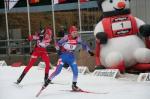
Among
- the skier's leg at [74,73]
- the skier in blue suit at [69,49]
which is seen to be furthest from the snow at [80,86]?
the skier in blue suit at [69,49]

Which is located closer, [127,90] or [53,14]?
[127,90]

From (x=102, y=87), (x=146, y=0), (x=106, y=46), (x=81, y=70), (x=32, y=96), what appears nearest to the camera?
(x=32, y=96)

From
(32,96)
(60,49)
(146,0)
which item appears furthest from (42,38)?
(146,0)

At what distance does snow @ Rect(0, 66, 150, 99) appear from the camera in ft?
35.2

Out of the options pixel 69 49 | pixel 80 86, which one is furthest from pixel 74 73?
pixel 80 86

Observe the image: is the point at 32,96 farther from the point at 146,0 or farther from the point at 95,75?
the point at 146,0

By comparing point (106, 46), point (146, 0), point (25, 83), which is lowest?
point (25, 83)

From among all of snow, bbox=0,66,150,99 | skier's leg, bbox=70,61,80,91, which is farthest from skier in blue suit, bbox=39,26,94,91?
snow, bbox=0,66,150,99

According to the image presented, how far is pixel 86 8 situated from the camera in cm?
2170

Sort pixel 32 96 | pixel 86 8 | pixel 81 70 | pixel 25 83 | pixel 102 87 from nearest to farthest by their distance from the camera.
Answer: pixel 32 96 → pixel 102 87 → pixel 25 83 → pixel 81 70 → pixel 86 8

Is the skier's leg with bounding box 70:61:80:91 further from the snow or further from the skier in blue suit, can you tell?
the snow

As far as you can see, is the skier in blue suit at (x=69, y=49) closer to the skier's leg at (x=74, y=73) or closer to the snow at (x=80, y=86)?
the skier's leg at (x=74, y=73)

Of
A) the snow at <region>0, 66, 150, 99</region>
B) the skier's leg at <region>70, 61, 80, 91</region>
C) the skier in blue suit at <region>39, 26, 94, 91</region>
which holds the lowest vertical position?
the snow at <region>0, 66, 150, 99</region>

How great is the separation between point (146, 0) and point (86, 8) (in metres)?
4.88
